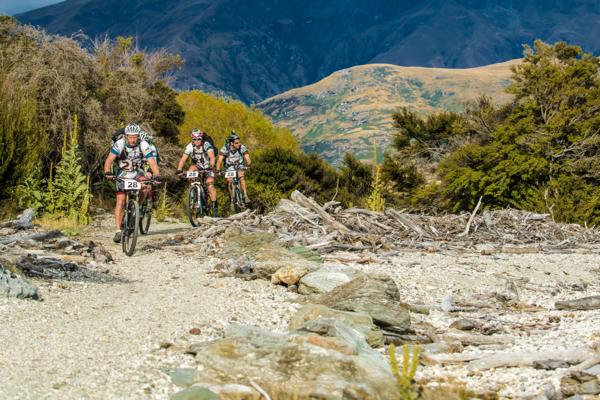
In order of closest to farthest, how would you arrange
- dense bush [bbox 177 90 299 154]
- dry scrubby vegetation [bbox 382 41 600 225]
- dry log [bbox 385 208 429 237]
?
dry log [bbox 385 208 429 237], dry scrubby vegetation [bbox 382 41 600 225], dense bush [bbox 177 90 299 154]

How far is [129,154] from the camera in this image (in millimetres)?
10297

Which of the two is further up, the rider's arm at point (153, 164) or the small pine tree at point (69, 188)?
the rider's arm at point (153, 164)

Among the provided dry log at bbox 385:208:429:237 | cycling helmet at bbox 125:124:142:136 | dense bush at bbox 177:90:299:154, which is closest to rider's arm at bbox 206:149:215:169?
cycling helmet at bbox 125:124:142:136

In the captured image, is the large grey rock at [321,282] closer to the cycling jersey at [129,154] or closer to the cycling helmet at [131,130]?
the cycling jersey at [129,154]

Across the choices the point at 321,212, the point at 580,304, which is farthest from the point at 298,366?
the point at 321,212

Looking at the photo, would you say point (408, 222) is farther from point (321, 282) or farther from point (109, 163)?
point (109, 163)

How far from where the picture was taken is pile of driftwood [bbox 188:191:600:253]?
1087 cm

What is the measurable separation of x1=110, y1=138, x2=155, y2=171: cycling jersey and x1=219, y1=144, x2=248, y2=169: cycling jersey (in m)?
4.19

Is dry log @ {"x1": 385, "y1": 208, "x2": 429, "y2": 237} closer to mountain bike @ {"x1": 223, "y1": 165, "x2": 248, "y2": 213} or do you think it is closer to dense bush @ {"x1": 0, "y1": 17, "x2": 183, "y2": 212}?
mountain bike @ {"x1": 223, "y1": 165, "x2": 248, "y2": 213}

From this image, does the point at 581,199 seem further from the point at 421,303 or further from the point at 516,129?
the point at 421,303

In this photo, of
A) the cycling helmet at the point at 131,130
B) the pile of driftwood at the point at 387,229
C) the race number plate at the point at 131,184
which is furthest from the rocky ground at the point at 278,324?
the cycling helmet at the point at 131,130

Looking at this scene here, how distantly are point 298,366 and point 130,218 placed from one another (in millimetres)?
6385

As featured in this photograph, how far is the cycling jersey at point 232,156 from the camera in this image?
14.5m

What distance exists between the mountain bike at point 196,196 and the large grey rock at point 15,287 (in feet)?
22.2
